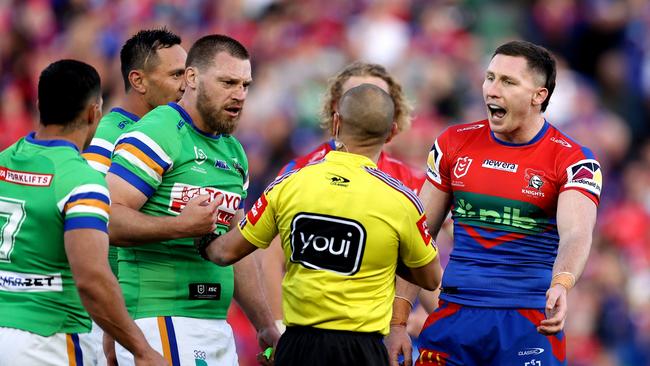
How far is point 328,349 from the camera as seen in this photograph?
20.0ft

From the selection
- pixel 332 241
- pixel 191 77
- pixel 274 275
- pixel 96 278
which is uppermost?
pixel 191 77

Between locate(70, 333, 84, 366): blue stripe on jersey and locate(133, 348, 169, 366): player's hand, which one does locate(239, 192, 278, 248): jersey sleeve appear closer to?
locate(133, 348, 169, 366): player's hand

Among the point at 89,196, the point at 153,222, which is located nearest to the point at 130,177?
the point at 153,222

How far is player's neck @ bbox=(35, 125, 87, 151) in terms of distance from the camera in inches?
238

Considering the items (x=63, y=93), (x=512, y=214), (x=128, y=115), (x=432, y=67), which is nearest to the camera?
(x=63, y=93)

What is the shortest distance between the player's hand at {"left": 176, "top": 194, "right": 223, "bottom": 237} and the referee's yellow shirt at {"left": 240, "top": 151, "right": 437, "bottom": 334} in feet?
0.86

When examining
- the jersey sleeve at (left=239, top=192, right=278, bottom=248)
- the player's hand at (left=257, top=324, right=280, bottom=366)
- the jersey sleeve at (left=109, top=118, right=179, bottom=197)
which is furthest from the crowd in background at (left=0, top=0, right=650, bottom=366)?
the jersey sleeve at (left=239, top=192, right=278, bottom=248)

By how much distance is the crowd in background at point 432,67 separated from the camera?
14156mm

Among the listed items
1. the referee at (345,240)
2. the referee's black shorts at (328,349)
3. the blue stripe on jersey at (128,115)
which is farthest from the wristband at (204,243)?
the blue stripe on jersey at (128,115)

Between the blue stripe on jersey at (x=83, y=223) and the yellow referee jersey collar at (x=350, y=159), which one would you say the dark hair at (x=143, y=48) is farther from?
the blue stripe on jersey at (x=83, y=223)

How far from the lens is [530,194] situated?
6.74 m

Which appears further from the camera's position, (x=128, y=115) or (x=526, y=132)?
(x=128, y=115)

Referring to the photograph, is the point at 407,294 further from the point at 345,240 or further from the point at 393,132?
the point at 393,132

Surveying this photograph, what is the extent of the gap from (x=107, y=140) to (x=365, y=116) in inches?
73.9
